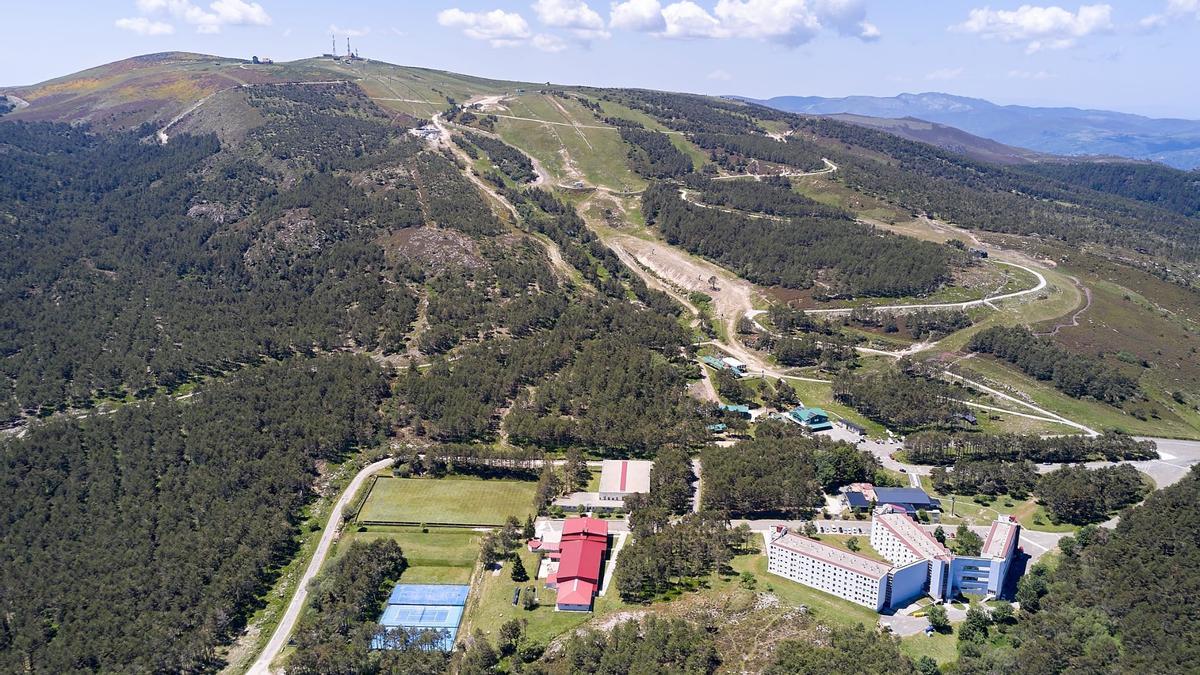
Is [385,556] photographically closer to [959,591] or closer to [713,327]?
[959,591]

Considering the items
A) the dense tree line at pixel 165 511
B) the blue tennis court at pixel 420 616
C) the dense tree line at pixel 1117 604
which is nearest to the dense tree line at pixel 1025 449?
the dense tree line at pixel 1117 604

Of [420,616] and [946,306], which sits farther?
Result: [946,306]

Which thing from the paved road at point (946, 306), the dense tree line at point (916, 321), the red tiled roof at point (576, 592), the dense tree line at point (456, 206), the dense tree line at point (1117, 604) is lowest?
the red tiled roof at point (576, 592)

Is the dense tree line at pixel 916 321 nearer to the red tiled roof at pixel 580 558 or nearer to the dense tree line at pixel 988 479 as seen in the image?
the dense tree line at pixel 988 479

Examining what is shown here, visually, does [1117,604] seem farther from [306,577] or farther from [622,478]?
[306,577]

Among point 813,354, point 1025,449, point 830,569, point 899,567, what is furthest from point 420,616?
point 813,354

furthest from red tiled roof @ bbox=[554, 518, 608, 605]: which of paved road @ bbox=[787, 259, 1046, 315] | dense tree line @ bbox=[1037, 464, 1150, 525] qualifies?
paved road @ bbox=[787, 259, 1046, 315]
